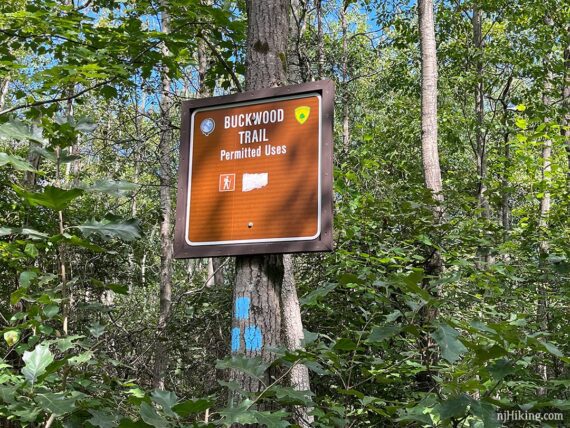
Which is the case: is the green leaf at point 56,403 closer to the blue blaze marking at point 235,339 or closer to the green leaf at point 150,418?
the green leaf at point 150,418

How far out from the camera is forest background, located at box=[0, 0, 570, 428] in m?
1.75

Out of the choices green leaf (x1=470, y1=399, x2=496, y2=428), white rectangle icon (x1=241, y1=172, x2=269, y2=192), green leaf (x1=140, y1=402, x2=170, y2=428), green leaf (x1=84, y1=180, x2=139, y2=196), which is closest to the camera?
green leaf (x1=140, y1=402, x2=170, y2=428)

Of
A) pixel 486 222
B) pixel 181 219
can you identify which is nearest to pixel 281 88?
pixel 181 219

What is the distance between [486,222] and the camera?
227 inches

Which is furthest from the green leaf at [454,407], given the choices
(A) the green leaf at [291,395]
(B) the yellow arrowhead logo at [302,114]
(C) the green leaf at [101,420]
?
(B) the yellow arrowhead logo at [302,114]

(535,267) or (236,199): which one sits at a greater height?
(236,199)

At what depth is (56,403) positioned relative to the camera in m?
1.60

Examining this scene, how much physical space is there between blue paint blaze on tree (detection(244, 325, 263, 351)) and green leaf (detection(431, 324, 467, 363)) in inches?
33.6

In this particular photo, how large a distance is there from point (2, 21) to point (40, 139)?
271 cm

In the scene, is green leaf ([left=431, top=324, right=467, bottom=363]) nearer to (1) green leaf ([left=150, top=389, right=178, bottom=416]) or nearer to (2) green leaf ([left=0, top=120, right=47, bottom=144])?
(1) green leaf ([left=150, top=389, right=178, bottom=416])

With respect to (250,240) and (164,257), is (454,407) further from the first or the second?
(164,257)

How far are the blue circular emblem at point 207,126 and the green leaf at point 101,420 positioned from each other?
1187 mm

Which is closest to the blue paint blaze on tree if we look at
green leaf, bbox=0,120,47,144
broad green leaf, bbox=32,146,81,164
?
broad green leaf, bbox=32,146,81,164

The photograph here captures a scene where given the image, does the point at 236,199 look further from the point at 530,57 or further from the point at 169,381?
the point at 530,57
